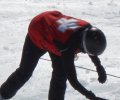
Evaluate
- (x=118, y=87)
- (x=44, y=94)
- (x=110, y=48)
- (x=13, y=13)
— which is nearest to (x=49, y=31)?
(x=44, y=94)

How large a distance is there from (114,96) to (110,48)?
2334mm

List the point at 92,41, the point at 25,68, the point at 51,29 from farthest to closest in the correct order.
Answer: the point at 25,68
the point at 51,29
the point at 92,41

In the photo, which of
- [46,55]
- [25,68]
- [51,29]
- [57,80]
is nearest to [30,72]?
[25,68]

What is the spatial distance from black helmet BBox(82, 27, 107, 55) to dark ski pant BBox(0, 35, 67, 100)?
47cm

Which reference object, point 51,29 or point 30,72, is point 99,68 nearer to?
point 51,29

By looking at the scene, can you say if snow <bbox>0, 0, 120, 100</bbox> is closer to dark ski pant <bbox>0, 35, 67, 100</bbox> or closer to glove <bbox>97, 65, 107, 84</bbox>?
dark ski pant <bbox>0, 35, 67, 100</bbox>

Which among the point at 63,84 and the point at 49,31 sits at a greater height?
the point at 49,31

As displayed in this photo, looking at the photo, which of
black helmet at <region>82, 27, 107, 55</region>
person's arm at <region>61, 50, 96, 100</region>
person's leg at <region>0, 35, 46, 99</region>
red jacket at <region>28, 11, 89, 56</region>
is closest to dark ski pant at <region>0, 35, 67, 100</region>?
person's leg at <region>0, 35, 46, 99</region>

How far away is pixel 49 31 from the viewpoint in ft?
12.3

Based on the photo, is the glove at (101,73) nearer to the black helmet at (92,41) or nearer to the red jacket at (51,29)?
the black helmet at (92,41)

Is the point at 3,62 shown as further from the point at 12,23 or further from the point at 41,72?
the point at 12,23

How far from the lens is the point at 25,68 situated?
4.10 meters

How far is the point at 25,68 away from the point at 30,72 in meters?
0.09

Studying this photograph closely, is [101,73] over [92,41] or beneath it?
beneath
